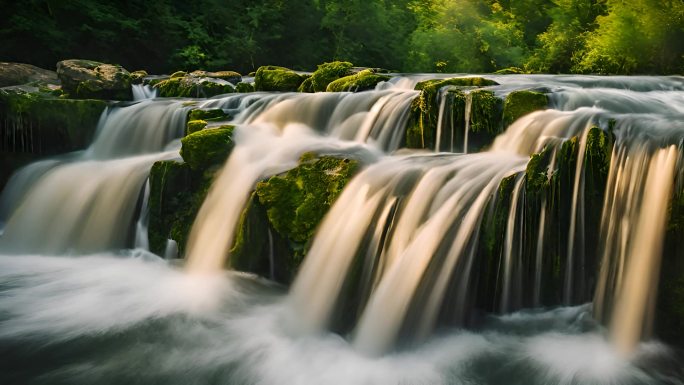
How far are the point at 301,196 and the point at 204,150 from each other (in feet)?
6.25

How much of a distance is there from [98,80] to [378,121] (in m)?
7.88

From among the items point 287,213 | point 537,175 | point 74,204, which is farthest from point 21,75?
point 537,175

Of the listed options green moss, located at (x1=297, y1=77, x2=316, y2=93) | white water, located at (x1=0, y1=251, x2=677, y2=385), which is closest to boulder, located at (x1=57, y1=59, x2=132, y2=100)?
green moss, located at (x1=297, y1=77, x2=316, y2=93)

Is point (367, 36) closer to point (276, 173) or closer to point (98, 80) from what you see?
point (98, 80)

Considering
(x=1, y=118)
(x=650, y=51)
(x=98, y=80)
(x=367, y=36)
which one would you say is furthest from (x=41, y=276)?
(x=367, y=36)

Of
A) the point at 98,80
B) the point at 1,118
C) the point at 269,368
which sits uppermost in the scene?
the point at 98,80

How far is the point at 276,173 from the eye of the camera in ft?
19.4

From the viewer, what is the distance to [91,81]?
11516 millimetres

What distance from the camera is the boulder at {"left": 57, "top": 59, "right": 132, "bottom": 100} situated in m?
11.4

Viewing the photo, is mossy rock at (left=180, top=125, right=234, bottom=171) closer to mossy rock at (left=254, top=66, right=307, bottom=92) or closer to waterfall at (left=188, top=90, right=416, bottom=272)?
waterfall at (left=188, top=90, right=416, bottom=272)

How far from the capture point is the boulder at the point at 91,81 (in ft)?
37.4

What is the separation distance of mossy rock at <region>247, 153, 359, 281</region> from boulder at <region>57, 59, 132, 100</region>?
7917 millimetres

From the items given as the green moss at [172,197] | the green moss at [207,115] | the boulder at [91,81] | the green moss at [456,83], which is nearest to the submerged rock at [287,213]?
the green moss at [172,197]

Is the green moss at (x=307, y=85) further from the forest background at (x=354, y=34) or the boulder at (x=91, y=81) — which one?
the forest background at (x=354, y=34)
